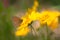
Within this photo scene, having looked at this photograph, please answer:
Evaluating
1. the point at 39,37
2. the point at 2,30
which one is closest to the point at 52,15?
the point at 39,37

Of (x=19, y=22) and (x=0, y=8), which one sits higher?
(x=0, y=8)

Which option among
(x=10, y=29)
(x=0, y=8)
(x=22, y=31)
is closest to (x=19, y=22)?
(x=22, y=31)

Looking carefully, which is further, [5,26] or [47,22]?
[5,26]

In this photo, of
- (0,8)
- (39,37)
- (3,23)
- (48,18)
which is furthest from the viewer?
(0,8)

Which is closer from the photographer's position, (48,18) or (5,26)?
(48,18)

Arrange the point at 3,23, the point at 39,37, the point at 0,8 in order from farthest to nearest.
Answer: the point at 0,8
the point at 3,23
the point at 39,37

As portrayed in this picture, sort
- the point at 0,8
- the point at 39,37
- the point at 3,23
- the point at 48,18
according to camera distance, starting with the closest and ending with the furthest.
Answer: the point at 48,18
the point at 39,37
the point at 3,23
the point at 0,8

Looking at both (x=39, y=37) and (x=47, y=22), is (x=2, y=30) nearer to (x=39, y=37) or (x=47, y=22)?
(x=39, y=37)

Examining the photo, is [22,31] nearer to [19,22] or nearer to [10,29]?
[19,22]

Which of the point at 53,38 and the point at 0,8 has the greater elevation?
the point at 0,8
